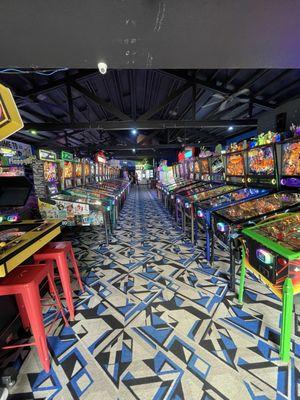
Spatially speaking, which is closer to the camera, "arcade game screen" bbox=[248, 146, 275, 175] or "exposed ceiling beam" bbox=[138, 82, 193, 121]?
"arcade game screen" bbox=[248, 146, 275, 175]

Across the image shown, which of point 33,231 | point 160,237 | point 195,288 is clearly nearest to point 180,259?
point 195,288

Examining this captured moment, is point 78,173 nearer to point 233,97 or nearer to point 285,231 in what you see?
point 233,97

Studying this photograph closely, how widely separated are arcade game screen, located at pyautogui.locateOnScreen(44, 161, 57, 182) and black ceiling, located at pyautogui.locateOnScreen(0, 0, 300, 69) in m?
1.39

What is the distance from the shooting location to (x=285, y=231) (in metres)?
1.70

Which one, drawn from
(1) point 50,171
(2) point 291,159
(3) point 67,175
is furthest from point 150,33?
(3) point 67,175

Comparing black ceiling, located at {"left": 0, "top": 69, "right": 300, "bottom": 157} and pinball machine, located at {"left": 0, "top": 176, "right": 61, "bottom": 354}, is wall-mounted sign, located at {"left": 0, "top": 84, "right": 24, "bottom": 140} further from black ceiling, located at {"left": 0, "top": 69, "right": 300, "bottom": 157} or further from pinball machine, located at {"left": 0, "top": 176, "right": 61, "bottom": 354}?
black ceiling, located at {"left": 0, "top": 69, "right": 300, "bottom": 157}

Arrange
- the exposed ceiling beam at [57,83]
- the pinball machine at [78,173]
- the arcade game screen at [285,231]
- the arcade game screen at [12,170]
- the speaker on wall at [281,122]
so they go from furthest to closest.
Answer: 1. the pinball machine at [78,173]
2. the exposed ceiling beam at [57,83]
3. the speaker on wall at [281,122]
4. the arcade game screen at [12,170]
5. the arcade game screen at [285,231]

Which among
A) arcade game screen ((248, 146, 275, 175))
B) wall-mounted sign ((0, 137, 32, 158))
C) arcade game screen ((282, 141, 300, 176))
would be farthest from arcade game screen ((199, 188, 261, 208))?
wall-mounted sign ((0, 137, 32, 158))

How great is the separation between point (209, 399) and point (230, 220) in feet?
4.85

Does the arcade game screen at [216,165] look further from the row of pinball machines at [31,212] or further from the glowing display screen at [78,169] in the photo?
the glowing display screen at [78,169]

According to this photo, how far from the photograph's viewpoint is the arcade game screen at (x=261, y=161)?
2568 millimetres

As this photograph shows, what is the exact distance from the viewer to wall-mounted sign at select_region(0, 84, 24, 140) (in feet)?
5.00

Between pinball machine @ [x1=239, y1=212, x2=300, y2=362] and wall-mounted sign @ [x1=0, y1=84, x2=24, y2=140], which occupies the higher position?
wall-mounted sign @ [x1=0, y1=84, x2=24, y2=140]

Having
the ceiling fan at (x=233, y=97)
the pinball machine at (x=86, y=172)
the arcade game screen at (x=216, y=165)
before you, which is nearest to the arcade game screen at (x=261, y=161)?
the arcade game screen at (x=216, y=165)
